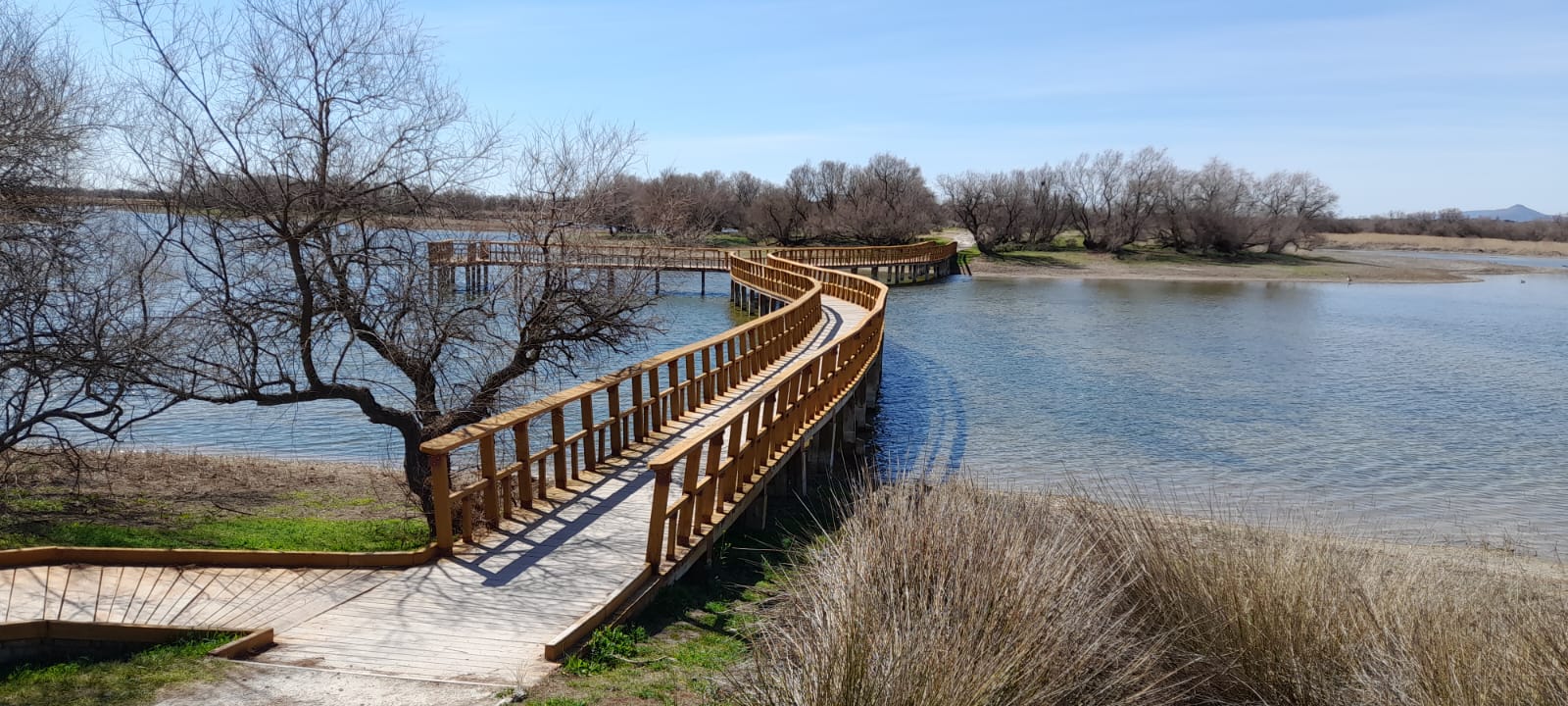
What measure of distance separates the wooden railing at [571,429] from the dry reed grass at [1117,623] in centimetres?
249

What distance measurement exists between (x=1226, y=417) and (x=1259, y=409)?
1.61 meters

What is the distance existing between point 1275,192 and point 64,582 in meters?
115

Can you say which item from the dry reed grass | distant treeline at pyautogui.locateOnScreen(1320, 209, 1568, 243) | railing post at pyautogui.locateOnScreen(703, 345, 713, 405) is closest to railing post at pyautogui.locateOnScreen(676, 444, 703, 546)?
the dry reed grass

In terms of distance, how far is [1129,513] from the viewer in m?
8.58

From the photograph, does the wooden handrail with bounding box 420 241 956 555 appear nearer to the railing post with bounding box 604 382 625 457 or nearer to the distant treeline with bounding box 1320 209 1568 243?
the railing post with bounding box 604 382 625 457

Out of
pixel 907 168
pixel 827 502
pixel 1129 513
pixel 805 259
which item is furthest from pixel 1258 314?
pixel 907 168

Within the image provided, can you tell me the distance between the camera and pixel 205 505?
1328 cm

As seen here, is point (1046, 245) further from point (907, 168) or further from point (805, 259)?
point (805, 259)

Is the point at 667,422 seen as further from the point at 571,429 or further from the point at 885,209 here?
the point at 885,209

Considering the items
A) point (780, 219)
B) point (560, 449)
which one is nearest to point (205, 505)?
point (560, 449)

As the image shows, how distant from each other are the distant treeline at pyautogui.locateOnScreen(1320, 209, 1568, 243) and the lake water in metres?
99.7

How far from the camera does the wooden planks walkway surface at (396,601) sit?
620 cm

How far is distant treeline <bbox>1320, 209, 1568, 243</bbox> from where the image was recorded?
131m

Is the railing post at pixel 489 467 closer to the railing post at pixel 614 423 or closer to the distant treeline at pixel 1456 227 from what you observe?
the railing post at pixel 614 423
